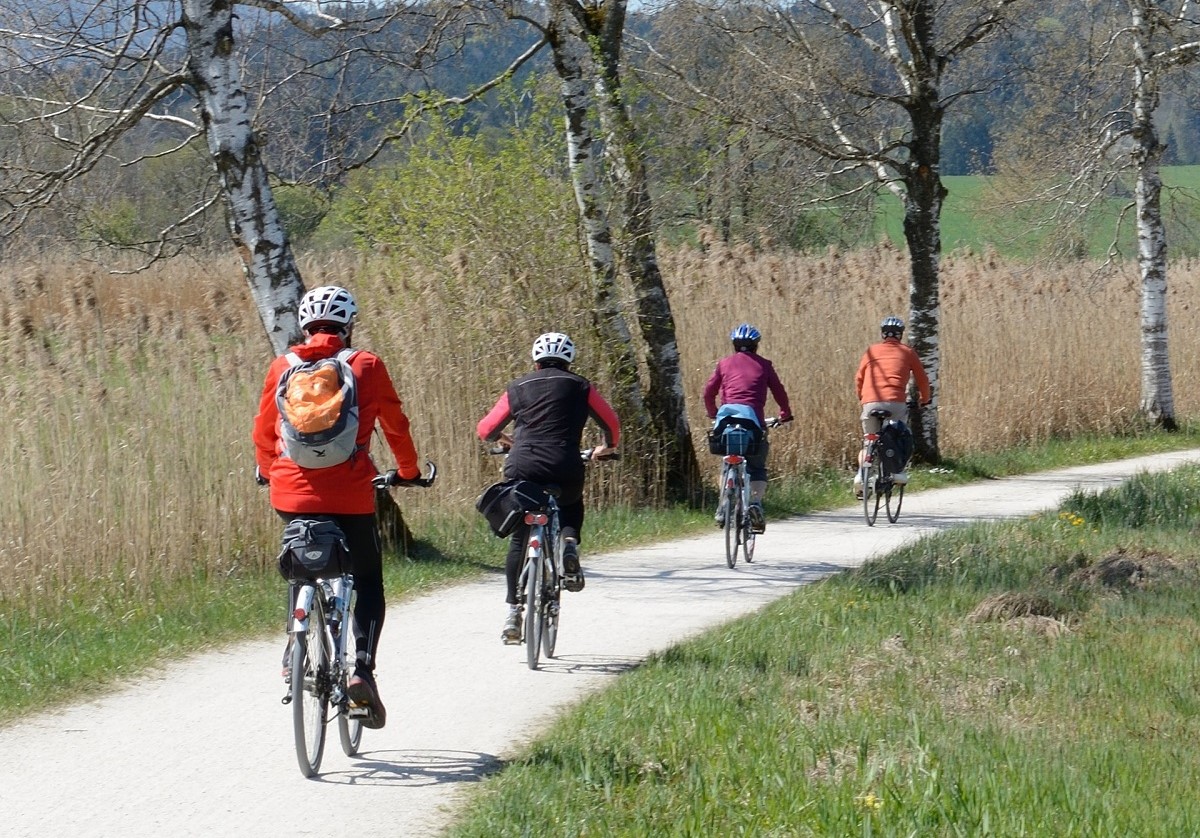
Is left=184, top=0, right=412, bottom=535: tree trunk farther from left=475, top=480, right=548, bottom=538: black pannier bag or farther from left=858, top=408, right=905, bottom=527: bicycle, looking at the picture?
left=858, top=408, right=905, bottom=527: bicycle

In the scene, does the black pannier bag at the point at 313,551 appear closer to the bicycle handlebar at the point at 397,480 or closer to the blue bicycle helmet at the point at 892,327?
the bicycle handlebar at the point at 397,480

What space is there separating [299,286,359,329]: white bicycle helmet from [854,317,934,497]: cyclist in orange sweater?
9.77 m

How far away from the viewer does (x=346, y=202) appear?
1563cm

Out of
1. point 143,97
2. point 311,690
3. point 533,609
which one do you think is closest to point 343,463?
point 311,690

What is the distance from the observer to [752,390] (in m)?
12.6

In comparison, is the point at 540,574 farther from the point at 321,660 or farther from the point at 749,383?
the point at 749,383

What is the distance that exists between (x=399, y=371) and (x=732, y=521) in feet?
13.8

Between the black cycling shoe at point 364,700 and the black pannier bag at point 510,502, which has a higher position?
the black pannier bag at point 510,502

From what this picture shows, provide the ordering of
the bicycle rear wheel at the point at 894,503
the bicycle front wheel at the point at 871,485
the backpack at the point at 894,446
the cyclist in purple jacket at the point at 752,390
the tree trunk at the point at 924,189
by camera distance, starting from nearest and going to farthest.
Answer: the cyclist in purple jacket at the point at 752,390
the bicycle front wheel at the point at 871,485
the backpack at the point at 894,446
the bicycle rear wheel at the point at 894,503
the tree trunk at the point at 924,189

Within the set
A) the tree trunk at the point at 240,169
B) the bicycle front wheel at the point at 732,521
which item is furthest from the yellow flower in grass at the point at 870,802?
the tree trunk at the point at 240,169

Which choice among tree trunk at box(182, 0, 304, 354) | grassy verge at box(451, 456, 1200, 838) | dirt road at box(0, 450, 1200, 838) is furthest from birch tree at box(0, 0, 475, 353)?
grassy verge at box(451, 456, 1200, 838)

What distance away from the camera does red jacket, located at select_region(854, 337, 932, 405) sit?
50.2 feet

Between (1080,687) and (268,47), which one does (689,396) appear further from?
(1080,687)

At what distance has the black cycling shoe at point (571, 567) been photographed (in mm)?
8594
